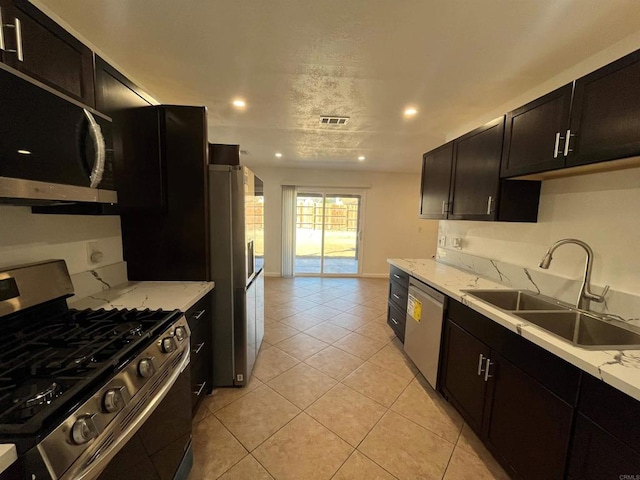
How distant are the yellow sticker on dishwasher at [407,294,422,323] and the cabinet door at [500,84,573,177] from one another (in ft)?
4.05

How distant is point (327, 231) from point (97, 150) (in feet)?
16.1

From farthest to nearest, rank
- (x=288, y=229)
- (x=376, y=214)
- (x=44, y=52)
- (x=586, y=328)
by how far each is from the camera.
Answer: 1. (x=376, y=214)
2. (x=288, y=229)
3. (x=586, y=328)
4. (x=44, y=52)

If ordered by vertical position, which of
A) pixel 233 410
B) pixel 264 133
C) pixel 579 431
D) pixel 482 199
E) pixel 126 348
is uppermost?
pixel 264 133

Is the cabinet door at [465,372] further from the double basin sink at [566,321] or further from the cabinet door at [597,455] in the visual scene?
the cabinet door at [597,455]

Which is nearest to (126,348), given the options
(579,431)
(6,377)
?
(6,377)

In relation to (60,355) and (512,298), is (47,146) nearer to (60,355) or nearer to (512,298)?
(60,355)

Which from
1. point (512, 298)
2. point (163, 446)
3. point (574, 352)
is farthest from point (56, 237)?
point (512, 298)

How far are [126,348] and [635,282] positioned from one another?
97.0 inches

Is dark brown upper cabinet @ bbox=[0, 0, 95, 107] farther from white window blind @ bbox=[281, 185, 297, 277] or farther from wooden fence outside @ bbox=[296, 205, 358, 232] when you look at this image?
wooden fence outside @ bbox=[296, 205, 358, 232]

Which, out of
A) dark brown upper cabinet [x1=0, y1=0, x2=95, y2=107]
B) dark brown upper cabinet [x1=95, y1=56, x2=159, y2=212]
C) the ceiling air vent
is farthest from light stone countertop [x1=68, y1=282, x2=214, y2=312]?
the ceiling air vent

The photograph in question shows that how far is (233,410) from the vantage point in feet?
6.16

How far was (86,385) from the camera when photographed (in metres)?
0.74

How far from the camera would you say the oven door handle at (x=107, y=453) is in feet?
2.19

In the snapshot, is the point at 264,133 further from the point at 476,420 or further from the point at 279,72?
the point at 476,420
